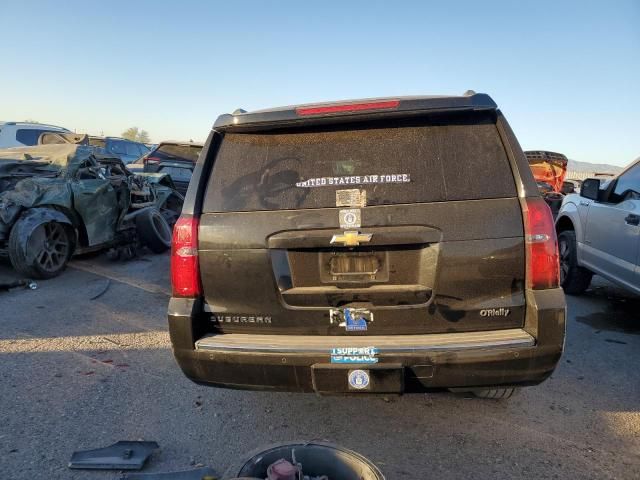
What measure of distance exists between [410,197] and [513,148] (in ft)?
2.07

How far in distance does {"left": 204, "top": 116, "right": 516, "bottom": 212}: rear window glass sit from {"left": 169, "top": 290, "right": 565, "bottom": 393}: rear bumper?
Answer: 70 centimetres

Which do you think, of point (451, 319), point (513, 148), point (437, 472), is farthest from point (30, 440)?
point (513, 148)

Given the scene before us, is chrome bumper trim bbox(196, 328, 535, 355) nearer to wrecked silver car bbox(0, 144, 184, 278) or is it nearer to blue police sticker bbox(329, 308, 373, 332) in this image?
blue police sticker bbox(329, 308, 373, 332)

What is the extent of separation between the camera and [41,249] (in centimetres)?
658

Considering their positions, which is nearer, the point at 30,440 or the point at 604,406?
the point at 30,440

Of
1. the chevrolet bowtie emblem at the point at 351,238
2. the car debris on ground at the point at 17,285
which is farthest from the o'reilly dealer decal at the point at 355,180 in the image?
the car debris on ground at the point at 17,285

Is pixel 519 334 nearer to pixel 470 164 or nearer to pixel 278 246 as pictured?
pixel 470 164

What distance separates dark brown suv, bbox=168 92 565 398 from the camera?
8.21ft

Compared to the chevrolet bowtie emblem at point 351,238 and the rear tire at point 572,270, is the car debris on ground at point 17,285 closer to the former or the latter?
the chevrolet bowtie emblem at point 351,238

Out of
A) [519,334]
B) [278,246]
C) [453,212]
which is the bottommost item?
[519,334]

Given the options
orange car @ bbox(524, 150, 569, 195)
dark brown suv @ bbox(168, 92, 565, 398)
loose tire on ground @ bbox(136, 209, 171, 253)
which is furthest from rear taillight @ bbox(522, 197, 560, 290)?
orange car @ bbox(524, 150, 569, 195)

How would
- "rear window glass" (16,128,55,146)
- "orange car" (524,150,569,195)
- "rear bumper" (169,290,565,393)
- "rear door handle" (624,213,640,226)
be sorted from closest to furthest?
"rear bumper" (169,290,565,393) → "rear door handle" (624,213,640,226) → "rear window glass" (16,128,55,146) → "orange car" (524,150,569,195)

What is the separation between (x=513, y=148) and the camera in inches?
103

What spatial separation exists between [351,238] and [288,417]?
153 centimetres
